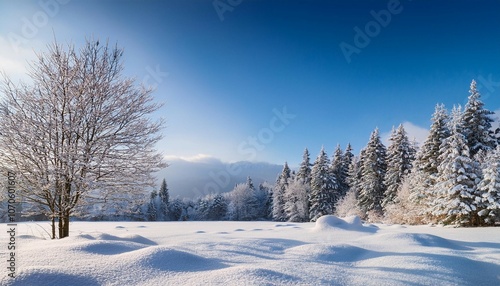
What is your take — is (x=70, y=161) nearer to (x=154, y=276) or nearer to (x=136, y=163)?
(x=136, y=163)

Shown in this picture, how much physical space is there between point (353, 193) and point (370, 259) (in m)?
36.0

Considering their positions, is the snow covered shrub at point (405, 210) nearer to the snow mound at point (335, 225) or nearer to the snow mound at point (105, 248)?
the snow mound at point (335, 225)

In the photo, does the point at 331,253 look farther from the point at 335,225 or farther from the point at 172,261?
the point at 335,225

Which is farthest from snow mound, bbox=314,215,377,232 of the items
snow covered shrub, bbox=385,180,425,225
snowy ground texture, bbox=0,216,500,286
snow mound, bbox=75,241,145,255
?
snow covered shrub, bbox=385,180,425,225

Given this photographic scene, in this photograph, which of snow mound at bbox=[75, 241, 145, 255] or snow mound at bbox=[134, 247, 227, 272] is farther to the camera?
snow mound at bbox=[75, 241, 145, 255]

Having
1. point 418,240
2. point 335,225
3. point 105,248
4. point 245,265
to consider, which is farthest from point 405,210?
point 105,248

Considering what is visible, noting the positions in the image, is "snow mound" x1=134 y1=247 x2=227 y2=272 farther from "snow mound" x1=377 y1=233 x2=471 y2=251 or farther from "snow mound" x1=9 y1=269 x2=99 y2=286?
"snow mound" x1=377 y1=233 x2=471 y2=251

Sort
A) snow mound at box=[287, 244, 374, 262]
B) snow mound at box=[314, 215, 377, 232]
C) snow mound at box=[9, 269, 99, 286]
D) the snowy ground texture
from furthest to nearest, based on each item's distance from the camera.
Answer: snow mound at box=[314, 215, 377, 232] → snow mound at box=[287, 244, 374, 262] → the snowy ground texture → snow mound at box=[9, 269, 99, 286]

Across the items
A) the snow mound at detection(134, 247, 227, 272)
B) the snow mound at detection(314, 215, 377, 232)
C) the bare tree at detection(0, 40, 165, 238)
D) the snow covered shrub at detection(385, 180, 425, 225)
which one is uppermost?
the bare tree at detection(0, 40, 165, 238)

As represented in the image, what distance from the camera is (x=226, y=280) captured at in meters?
3.87

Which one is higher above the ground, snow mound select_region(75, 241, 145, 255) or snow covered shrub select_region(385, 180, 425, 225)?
snow mound select_region(75, 241, 145, 255)

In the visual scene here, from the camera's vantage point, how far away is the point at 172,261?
4652 mm

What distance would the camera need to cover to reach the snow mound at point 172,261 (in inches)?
173

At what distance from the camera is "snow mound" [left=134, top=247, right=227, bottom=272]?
4.40m
